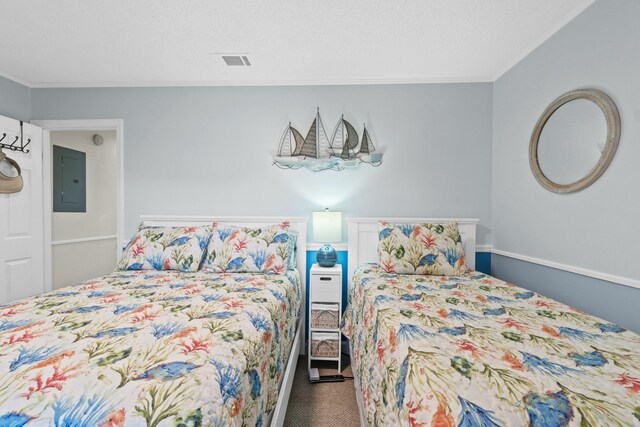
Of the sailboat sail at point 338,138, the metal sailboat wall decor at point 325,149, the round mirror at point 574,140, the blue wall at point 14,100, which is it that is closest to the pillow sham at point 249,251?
the metal sailboat wall decor at point 325,149

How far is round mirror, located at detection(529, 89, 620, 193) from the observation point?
1562mm

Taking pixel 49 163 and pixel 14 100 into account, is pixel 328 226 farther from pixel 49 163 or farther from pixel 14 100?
pixel 14 100

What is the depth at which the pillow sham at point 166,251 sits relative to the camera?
7.20ft

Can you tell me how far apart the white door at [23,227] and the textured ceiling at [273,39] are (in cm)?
67

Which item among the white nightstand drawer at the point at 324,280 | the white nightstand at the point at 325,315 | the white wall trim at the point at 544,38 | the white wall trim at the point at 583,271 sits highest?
the white wall trim at the point at 544,38

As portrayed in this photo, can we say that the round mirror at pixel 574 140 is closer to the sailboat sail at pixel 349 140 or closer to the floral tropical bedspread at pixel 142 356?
the sailboat sail at pixel 349 140

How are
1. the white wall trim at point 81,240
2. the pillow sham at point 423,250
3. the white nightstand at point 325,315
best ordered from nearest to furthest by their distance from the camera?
the pillow sham at point 423,250, the white nightstand at point 325,315, the white wall trim at point 81,240

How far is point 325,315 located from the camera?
→ 2.30 metres

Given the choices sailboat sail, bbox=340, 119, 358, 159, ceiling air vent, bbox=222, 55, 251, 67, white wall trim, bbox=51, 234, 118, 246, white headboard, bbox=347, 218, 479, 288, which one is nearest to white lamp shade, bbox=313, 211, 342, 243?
white headboard, bbox=347, 218, 479, 288

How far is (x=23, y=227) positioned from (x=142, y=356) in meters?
2.73

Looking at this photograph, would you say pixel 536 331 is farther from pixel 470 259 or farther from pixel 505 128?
pixel 505 128

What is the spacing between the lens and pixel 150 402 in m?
0.68

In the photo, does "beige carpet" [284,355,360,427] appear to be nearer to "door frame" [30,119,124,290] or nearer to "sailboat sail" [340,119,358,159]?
"sailboat sail" [340,119,358,159]

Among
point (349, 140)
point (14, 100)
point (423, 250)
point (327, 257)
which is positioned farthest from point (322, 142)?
point (14, 100)
